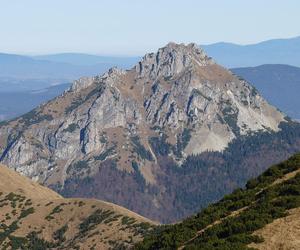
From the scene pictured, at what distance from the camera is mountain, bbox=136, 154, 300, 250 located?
57.8 meters

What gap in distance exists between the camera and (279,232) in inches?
2307

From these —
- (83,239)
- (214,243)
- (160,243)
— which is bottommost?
(83,239)

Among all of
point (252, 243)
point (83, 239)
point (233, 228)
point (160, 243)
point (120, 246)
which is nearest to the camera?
point (252, 243)

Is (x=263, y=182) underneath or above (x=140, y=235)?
above

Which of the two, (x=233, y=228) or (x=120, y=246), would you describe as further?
(x=120, y=246)

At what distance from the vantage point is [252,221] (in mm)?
61812

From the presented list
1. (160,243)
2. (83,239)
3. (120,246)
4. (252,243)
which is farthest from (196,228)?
(83,239)

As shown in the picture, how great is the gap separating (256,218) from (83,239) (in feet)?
443

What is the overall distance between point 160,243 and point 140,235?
109 m

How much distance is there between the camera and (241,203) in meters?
74.5

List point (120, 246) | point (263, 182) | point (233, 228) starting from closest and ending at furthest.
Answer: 1. point (233, 228)
2. point (263, 182)
3. point (120, 246)

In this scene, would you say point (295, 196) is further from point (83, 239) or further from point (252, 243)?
point (83, 239)

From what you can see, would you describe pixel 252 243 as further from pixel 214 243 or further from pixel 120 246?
pixel 120 246

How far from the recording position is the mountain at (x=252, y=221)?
57.8m
